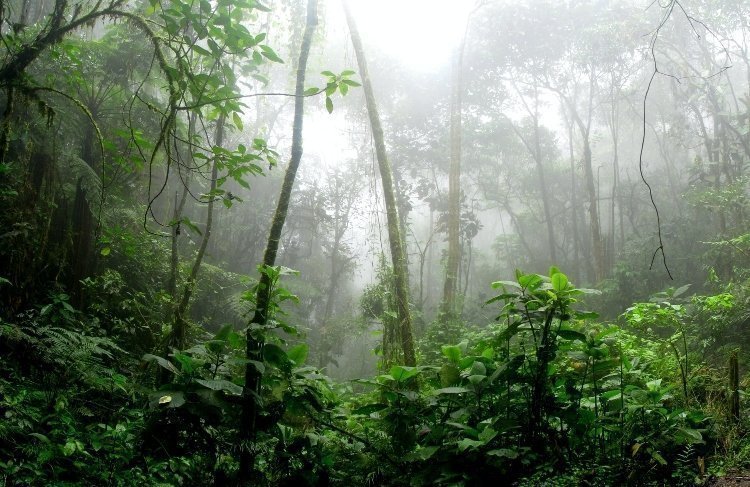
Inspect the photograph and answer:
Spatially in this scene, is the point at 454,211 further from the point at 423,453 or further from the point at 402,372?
the point at 423,453

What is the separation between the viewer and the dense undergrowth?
297 centimetres

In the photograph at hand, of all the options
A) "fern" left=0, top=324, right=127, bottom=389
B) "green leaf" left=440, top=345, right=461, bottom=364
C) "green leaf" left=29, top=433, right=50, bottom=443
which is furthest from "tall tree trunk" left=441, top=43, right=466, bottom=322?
"green leaf" left=29, top=433, right=50, bottom=443

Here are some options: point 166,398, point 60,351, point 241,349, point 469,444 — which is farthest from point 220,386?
point 60,351

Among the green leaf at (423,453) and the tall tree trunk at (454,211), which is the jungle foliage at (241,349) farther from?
the tall tree trunk at (454,211)

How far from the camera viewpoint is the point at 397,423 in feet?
11.6

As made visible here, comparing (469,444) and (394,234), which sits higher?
(394,234)

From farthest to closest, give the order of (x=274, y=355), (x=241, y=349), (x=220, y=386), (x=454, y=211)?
1. (x=454, y=211)
2. (x=241, y=349)
3. (x=274, y=355)
4. (x=220, y=386)

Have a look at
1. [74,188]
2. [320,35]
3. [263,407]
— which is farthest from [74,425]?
[320,35]

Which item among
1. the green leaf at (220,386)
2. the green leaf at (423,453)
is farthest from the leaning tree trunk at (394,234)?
the green leaf at (220,386)

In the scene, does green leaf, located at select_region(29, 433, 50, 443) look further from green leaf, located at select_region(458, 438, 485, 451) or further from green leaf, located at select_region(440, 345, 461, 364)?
green leaf, located at select_region(440, 345, 461, 364)

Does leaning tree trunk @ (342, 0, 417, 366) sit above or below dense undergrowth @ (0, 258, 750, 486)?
above

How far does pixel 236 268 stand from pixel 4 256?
1157 centimetres

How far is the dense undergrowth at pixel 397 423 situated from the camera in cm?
297

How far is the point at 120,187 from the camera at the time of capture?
25.3 feet
